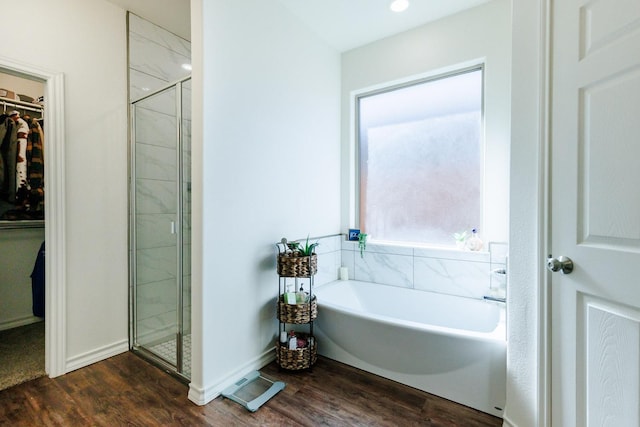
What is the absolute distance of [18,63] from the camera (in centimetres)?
182

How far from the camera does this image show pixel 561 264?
3.89 ft

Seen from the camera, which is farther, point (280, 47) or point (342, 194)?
point (342, 194)

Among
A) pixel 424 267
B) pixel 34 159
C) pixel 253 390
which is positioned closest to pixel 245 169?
pixel 253 390

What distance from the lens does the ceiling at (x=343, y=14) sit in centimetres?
229

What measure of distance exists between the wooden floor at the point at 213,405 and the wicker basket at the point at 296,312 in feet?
1.27

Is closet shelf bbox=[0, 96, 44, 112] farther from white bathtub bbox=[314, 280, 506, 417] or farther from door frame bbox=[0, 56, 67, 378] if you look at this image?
white bathtub bbox=[314, 280, 506, 417]

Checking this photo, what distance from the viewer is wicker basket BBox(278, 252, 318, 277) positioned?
205 cm

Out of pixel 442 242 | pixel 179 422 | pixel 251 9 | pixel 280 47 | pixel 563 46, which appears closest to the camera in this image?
pixel 563 46

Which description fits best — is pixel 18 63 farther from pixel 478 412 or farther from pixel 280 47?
pixel 478 412

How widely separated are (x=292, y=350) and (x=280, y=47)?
2.32 metres

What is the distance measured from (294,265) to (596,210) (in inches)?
63.0

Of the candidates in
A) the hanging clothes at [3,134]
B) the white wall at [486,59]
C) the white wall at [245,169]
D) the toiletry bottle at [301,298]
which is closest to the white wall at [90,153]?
the white wall at [245,169]

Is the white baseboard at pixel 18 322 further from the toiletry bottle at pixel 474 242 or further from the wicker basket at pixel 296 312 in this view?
the toiletry bottle at pixel 474 242

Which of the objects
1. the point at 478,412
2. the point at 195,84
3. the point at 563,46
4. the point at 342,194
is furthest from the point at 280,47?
the point at 478,412
